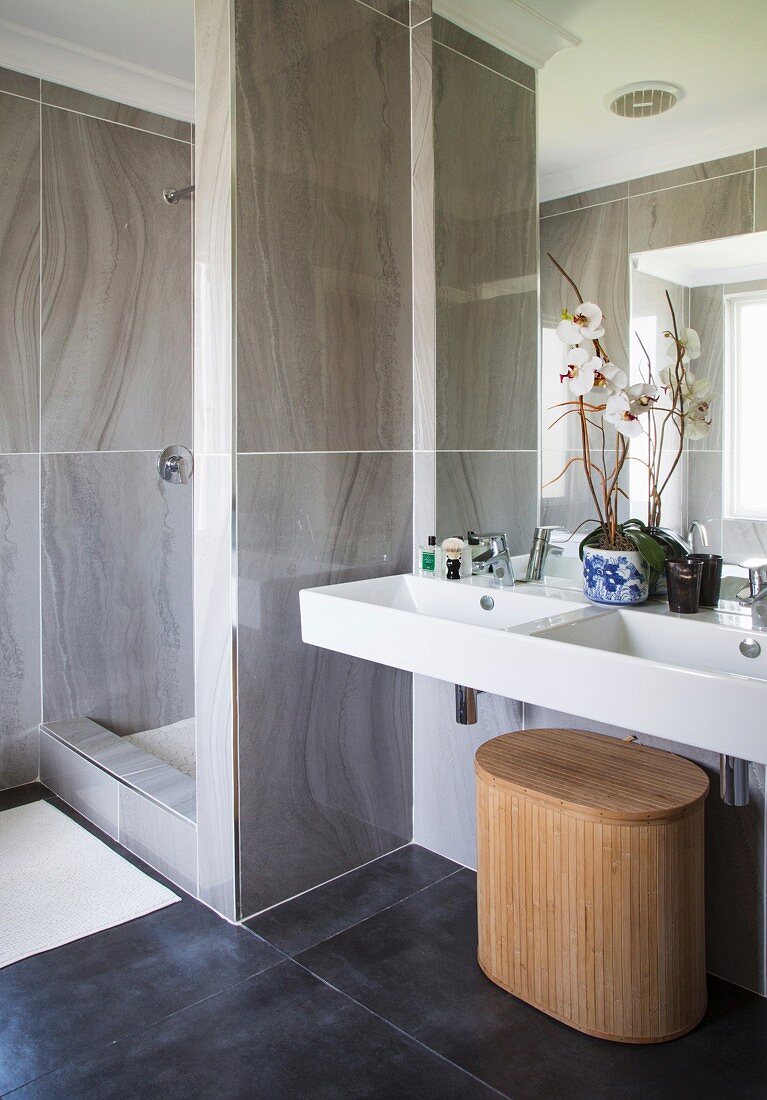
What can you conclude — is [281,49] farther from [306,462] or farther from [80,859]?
[80,859]

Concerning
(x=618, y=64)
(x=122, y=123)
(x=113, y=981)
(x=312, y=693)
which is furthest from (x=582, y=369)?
(x=122, y=123)

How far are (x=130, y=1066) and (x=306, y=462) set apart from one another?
4.44 feet

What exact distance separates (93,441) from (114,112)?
1.16m

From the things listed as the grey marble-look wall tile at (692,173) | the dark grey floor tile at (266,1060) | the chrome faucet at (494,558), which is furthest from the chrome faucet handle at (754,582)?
the dark grey floor tile at (266,1060)

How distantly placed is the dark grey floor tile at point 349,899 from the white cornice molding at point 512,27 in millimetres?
2113

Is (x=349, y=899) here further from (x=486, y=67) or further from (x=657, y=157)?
(x=486, y=67)

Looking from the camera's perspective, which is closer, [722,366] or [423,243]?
[722,366]

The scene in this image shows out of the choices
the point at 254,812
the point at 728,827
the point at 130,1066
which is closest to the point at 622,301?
the point at 728,827

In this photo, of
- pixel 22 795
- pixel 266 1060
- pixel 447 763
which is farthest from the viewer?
pixel 22 795

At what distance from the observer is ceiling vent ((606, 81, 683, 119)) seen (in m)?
1.87

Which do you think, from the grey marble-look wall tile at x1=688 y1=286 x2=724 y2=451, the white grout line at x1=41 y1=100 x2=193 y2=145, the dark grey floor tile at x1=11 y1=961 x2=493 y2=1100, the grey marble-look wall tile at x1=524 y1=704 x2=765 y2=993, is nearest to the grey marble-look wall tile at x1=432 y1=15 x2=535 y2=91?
the grey marble-look wall tile at x1=688 y1=286 x2=724 y2=451

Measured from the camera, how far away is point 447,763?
7.97 feet

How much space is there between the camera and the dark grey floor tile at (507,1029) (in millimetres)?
1565

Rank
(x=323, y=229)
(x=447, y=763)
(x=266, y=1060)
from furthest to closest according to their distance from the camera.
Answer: (x=447, y=763), (x=323, y=229), (x=266, y=1060)
